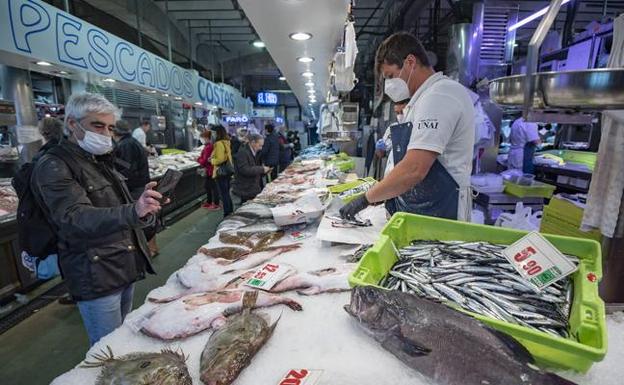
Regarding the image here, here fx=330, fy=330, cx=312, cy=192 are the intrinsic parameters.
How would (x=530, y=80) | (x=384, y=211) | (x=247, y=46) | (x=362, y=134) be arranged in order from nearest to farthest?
(x=530, y=80) < (x=384, y=211) < (x=362, y=134) < (x=247, y=46)

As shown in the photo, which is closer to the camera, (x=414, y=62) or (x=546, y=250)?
(x=546, y=250)

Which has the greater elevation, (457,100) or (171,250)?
(457,100)

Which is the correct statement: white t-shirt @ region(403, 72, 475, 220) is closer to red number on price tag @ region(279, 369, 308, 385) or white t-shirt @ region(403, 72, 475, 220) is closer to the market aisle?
red number on price tag @ region(279, 369, 308, 385)

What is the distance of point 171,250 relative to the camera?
542 centimetres

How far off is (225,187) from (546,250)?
677 centimetres

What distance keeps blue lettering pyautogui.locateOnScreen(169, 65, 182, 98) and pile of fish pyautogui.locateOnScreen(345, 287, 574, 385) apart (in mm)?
7922

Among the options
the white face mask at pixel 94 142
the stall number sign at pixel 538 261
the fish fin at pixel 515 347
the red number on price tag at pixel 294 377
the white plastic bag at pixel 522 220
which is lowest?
the white plastic bag at pixel 522 220

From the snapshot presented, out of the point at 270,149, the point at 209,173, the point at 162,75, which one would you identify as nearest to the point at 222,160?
the point at 209,173

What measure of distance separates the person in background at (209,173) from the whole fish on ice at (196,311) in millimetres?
6813

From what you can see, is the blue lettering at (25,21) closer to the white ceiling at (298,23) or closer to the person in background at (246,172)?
the white ceiling at (298,23)

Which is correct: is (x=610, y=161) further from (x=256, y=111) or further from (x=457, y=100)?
(x=256, y=111)

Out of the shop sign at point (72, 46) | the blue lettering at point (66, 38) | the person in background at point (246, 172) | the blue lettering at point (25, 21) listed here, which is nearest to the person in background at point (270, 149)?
the person in background at point (246, 172)

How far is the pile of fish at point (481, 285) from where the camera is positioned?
3.48ft

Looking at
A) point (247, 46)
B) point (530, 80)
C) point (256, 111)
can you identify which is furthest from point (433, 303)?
point (256, 111)
